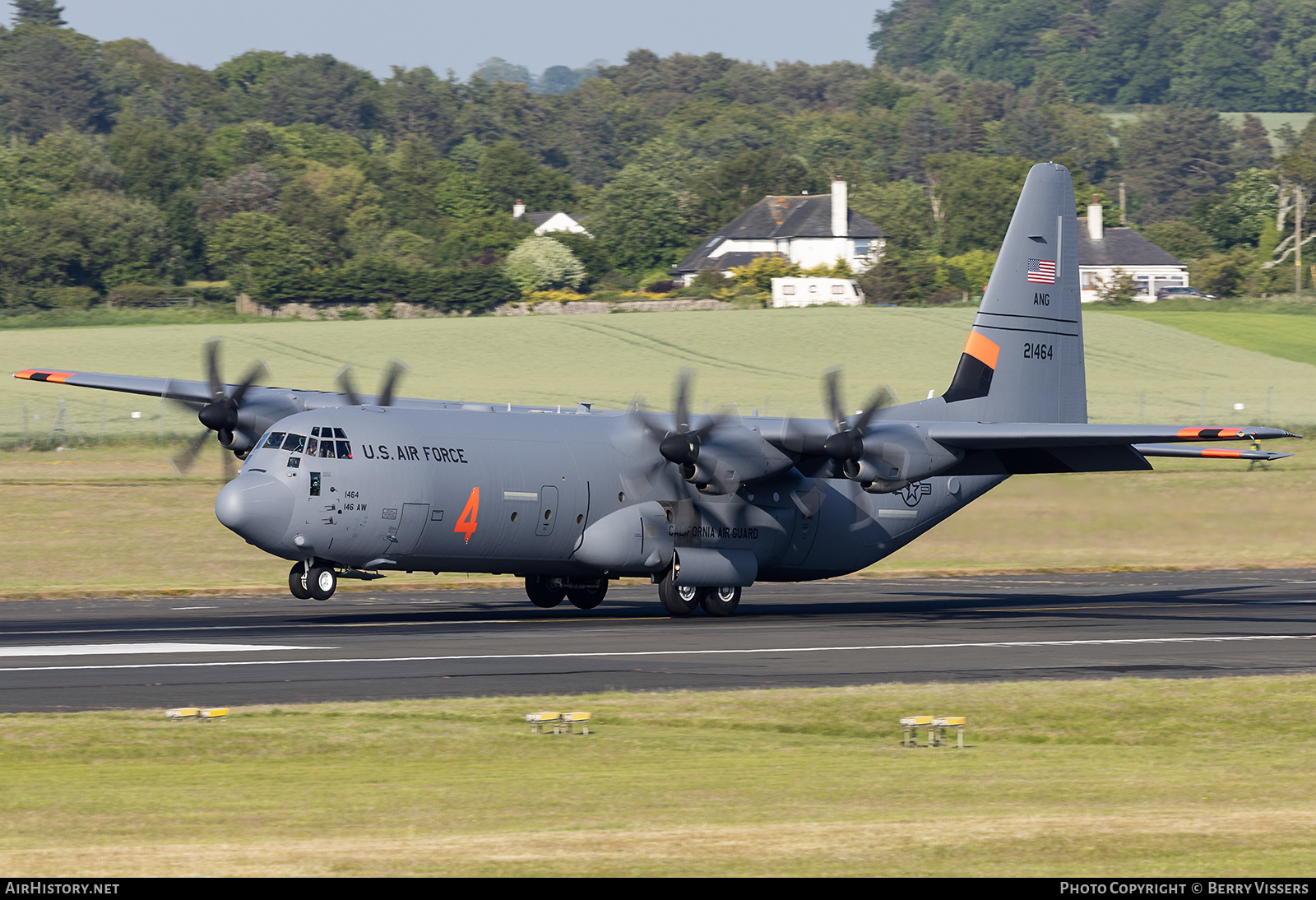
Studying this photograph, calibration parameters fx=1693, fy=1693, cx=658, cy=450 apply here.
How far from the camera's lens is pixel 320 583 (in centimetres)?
2814

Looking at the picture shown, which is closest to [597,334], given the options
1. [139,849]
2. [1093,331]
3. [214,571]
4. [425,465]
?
[1093,331]

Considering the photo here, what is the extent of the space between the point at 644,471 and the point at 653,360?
56855mm

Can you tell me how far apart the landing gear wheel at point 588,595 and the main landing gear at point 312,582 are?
6.47m

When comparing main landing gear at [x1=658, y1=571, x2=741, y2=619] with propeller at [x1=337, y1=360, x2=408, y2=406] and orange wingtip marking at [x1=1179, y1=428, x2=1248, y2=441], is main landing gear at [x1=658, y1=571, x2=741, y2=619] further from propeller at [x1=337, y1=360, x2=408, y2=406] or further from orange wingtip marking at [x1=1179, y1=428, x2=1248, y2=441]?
orange wingtip marking at [x1=1179, y1=428, x2=1248, y2=441]

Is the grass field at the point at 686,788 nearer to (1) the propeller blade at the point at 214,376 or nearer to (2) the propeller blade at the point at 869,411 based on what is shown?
(2) the propeller blade at the point at 869,411

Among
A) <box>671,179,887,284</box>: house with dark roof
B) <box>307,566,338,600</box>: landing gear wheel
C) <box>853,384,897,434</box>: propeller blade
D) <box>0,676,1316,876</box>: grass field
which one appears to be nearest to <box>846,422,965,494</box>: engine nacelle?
<box>853,384,897,434</box>: propeller blade

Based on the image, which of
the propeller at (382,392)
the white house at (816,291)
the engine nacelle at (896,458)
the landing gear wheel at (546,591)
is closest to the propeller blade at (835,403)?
the engine nacelle at (896,458)

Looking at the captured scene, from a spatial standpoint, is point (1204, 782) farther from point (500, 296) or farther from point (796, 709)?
point (500, 296)

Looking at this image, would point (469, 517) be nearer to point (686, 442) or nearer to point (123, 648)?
point (686, 442)

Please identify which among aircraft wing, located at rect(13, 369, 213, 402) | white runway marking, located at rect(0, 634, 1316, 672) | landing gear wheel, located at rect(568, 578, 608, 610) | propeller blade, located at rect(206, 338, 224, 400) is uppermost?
propeller blade, located at rect(206, 338, 224, 400)

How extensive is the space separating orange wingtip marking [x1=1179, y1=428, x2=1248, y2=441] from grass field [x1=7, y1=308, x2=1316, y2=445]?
41527 millimetres

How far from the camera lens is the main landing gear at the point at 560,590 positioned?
110 ft

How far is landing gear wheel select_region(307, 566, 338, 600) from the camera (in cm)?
2809

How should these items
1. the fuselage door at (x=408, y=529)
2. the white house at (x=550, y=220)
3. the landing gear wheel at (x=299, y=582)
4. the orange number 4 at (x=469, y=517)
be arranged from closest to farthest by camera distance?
the landing gear wheel at (x=299, y=582)
the fuselage door at (x=408, y=529)
the orange number 4 at (x=469, y=517)
the white house at (x=550, y=220)
